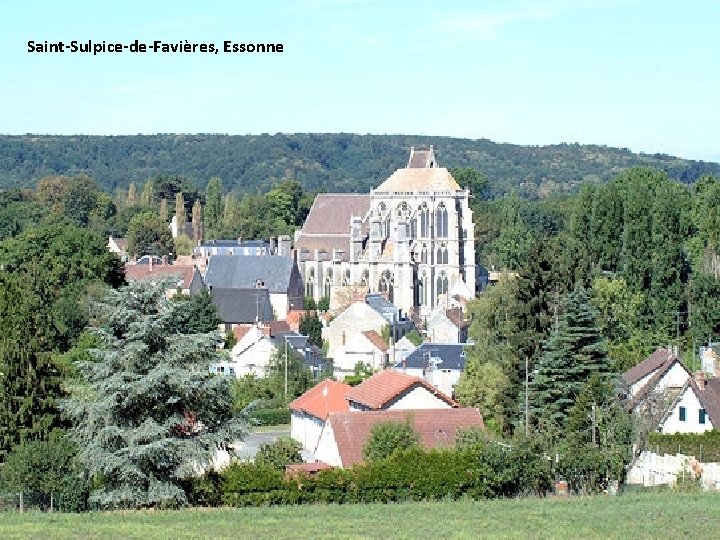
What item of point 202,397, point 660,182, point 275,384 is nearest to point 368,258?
point 660,182

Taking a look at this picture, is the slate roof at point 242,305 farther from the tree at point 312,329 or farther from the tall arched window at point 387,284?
the tall arched window at point 387,284

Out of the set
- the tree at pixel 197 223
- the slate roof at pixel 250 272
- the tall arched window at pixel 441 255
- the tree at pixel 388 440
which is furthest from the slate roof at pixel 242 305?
the tree at pixel 197 223

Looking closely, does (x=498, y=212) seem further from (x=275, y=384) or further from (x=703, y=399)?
(x=703, y=399)

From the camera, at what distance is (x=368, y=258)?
9850 centimetres

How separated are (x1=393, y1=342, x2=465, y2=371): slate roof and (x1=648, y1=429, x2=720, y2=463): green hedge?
19.3m

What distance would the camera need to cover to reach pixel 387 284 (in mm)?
96938

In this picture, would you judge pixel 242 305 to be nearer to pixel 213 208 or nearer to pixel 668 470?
pixel 668 470

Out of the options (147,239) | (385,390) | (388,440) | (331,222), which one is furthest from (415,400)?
(147,239)

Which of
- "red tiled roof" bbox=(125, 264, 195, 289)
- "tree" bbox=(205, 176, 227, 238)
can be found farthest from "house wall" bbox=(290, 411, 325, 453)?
"tree" bbox=(205, 176, 227, 238)

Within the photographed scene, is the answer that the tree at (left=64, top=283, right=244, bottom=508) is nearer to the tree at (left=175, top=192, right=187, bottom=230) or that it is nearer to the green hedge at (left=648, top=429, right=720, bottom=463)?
the green hedge at (left=648, top=429, right=720, bottom=463)

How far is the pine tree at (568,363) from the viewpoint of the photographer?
41.8 meters

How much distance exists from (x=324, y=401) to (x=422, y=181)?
51759 mm

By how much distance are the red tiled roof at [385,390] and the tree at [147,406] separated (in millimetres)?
14852

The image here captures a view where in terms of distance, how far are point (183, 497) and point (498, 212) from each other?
11671 cm
